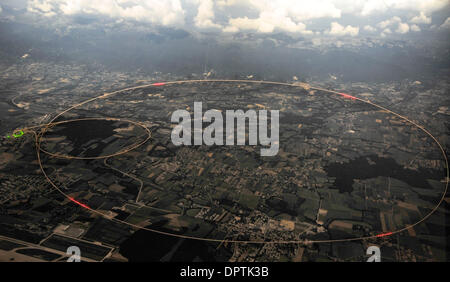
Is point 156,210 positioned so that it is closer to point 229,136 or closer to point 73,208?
point 73,208

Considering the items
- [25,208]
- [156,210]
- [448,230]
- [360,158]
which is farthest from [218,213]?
[360,158]

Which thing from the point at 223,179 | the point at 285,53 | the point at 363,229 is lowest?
the point at 363,229

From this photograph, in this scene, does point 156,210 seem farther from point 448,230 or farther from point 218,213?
point 448,230

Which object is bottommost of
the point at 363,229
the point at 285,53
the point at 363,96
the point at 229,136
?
the point at 363,229

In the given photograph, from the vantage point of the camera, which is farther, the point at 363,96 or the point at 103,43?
the point at 103,43

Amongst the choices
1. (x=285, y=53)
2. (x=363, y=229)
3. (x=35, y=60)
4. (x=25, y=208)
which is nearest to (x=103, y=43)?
(x=35, y=60)

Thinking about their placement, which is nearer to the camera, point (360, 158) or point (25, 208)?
point (25, 208)

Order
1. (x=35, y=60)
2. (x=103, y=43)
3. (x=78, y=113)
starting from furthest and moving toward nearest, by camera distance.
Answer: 1. (x=103, y=43)
2. (x=35, y=60)
3. (x=78, y=113)

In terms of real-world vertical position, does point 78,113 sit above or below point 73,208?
above

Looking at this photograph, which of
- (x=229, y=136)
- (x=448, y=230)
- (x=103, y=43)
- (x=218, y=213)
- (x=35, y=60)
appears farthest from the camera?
(x=103, y=43)
